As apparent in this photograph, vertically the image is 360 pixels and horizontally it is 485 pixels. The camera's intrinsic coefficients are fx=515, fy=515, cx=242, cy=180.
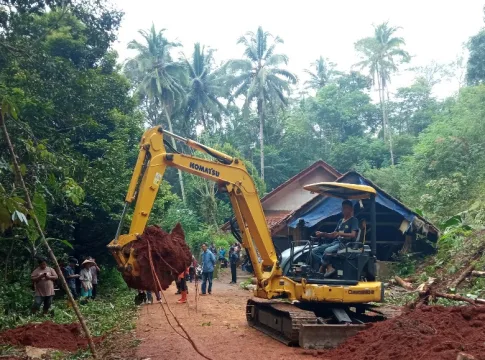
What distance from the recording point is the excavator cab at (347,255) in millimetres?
9258

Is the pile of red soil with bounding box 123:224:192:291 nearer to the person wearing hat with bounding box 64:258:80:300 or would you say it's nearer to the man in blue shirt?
the person wearing hat with bounding box 64:258:80:300

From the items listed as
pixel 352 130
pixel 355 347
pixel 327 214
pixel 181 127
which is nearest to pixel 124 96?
pixel 327 214

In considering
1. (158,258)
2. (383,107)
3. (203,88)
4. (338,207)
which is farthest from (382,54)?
(158,258)

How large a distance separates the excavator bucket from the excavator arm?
1362mm

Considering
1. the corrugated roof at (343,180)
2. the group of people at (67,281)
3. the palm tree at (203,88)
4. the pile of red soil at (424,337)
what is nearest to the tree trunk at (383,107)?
the palm tree at (203,88)

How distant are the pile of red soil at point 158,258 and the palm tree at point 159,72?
33.4 metres

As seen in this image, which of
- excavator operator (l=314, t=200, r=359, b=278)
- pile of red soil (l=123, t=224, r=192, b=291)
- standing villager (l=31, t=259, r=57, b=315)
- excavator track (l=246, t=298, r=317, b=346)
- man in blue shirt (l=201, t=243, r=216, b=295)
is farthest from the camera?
man in blue shirt (l=201, t=243, r=216, b=295)

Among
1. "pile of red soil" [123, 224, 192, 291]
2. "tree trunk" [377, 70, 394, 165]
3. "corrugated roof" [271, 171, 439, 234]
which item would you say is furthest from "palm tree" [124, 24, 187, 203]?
"pile of red soil" [123, 224, 192, 291]

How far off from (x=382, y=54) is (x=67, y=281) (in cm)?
3964

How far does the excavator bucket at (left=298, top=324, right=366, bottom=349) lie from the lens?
8.52 meters

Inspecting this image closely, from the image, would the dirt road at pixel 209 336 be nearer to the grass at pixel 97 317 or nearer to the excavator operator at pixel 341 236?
→ the grass at pixel 97 317

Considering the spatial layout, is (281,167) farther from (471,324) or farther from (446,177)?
(471,324)

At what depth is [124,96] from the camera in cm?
2173

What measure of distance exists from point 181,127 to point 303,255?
38565 millimetres
